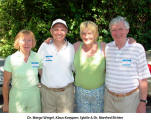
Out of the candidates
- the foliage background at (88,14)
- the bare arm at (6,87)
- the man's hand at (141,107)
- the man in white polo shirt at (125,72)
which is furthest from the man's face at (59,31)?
the foliage background at (88,14)

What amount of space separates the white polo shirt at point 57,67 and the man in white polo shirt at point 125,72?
1.90 ft

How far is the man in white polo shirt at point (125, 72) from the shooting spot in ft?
9.23

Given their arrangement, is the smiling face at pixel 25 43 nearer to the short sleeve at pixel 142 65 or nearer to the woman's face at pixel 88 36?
the woman's face at pixel 88 36

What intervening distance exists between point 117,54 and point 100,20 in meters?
5.63

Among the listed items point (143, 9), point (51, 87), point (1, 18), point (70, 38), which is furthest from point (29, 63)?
point (1, 18)

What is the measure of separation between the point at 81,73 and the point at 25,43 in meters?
0.91

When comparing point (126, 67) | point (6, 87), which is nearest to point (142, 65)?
point (126, 67)

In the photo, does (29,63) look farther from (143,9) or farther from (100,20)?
(143,9)

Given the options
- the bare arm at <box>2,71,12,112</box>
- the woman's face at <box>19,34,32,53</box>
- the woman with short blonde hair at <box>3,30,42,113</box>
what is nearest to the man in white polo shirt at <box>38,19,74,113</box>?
the woman with short blonde hair at <box>3,30,42,113</box>

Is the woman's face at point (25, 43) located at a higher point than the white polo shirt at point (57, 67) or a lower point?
higher

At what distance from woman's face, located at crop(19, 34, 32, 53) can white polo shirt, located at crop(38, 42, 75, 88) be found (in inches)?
11.1

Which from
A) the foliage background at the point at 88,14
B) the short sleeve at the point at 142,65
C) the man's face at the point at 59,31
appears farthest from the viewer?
the foliage background at the point at 88,14

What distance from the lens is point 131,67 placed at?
2824 millimetres

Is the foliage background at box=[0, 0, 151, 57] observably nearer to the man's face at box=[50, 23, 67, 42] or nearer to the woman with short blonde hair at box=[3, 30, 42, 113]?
the man's face at box=[50, 23, 67, 42]
